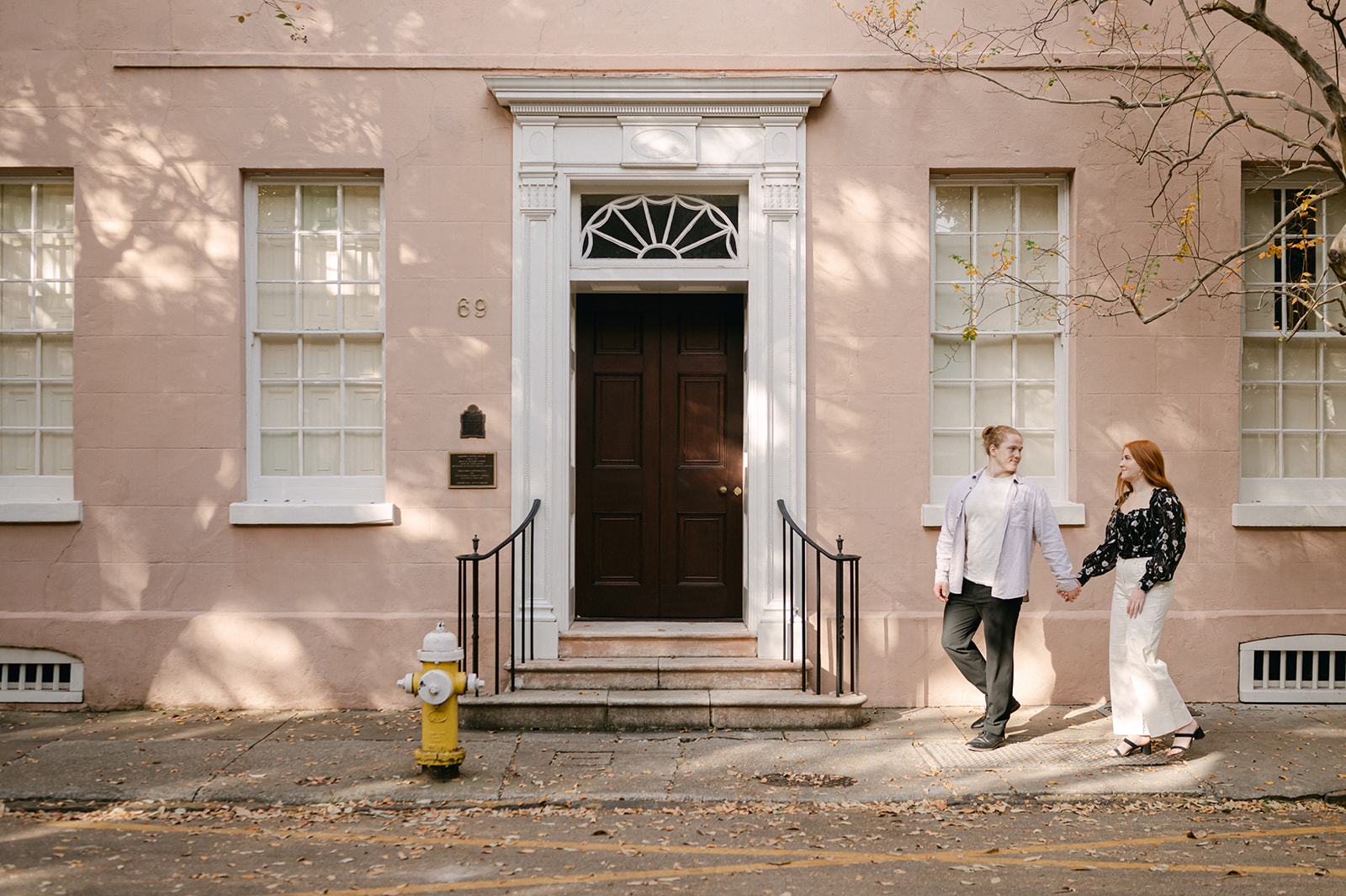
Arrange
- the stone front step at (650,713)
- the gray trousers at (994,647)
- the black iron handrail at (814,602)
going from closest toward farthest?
the gray trousers at (994,647), the stone front step at (650,713), the black iron handrail at (814,602)

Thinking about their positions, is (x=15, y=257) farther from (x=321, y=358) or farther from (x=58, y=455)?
(x=321, y=358)

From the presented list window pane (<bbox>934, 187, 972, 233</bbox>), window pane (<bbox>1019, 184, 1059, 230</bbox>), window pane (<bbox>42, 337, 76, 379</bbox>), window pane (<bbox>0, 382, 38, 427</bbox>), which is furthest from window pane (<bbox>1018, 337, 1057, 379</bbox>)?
window pane (<bbox>0, 382, 38, 427</bbox>)

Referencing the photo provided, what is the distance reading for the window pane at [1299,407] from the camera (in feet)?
26.0

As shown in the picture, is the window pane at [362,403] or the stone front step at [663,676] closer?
the stone front step at [663,676]

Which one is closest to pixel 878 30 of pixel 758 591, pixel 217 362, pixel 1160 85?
pixel 1160 85

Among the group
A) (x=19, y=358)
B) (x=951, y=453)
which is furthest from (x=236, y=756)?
(x=951, y=453)

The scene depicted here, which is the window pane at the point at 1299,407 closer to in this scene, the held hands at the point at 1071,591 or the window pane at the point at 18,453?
the held hands at the point at 1071,591

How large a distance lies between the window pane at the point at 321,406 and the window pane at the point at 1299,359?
7279mm

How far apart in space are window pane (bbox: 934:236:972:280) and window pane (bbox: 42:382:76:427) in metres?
6.68

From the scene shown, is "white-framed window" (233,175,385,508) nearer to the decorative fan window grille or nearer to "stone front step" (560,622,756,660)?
the decorative fan window grille

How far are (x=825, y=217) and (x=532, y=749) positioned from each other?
4.29 metres

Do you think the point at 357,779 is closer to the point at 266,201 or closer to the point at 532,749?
the point at 532,749

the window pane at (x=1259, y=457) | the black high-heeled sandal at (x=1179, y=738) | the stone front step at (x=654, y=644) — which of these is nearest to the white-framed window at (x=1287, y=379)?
the window pane at (x=1259, y=457)

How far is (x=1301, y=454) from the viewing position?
789 cm
